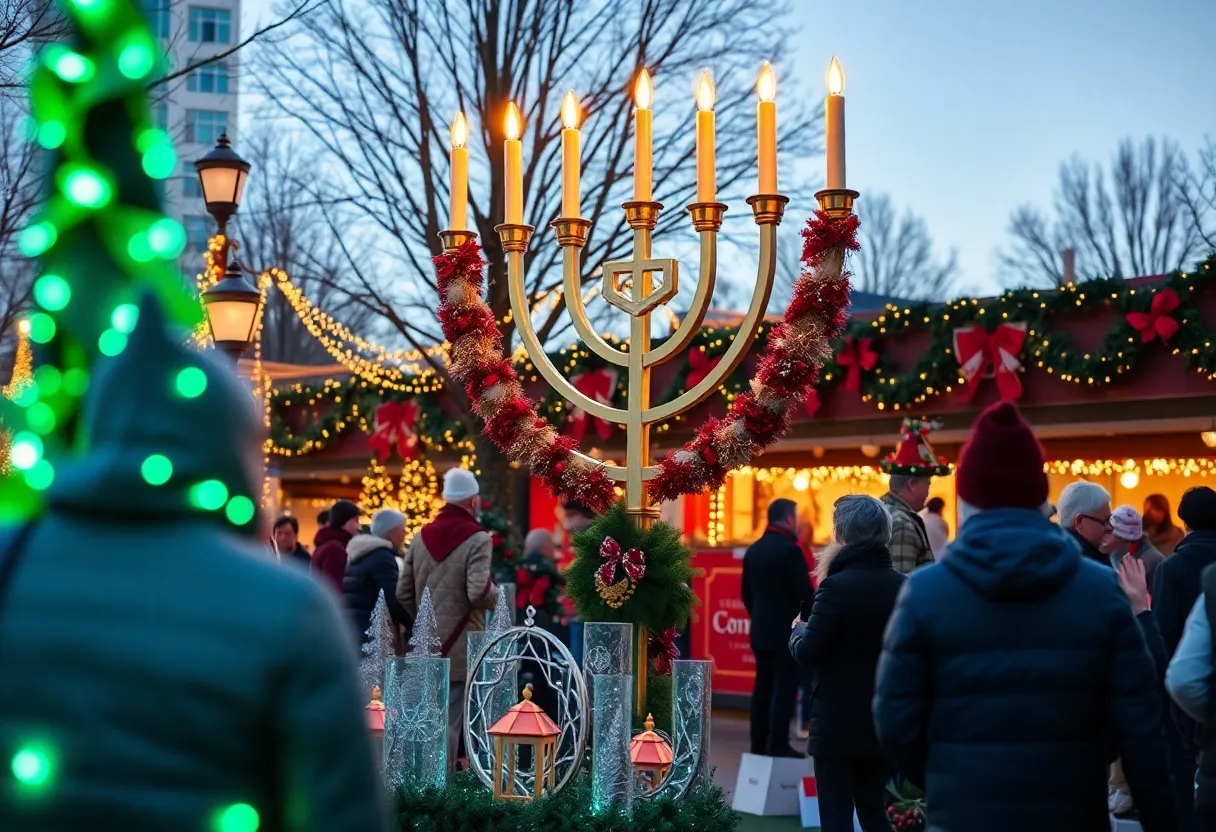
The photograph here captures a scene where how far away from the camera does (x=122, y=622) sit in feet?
5.76

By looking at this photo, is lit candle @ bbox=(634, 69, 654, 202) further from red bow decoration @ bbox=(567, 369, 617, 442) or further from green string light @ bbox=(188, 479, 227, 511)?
red bow decoration @ bbox=(567, 369, 617, 442)

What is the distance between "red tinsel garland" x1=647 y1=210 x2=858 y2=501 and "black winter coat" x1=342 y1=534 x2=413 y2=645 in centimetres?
326

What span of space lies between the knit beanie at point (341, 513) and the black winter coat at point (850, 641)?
18.2ft

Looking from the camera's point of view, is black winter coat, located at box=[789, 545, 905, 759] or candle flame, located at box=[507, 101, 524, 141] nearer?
black winter coat, located at box=[789, 545, 905, 759]

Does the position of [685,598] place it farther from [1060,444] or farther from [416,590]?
[1060,444]

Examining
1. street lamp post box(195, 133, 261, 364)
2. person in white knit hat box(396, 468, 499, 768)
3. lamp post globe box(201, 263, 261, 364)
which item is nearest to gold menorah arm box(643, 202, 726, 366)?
person in white knit hat box(396, 468, 499, 768)

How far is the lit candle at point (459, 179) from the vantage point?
7039 millimetres

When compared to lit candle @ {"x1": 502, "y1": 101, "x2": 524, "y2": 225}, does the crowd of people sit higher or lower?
lower

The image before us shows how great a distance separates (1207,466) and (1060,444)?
141cm

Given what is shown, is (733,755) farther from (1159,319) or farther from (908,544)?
(1159,319)

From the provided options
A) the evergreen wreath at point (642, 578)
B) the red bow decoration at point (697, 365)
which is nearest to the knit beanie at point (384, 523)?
the evergreen wreath at point (642, 578)

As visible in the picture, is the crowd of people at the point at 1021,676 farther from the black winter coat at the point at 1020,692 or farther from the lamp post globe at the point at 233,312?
the lamp post globe at the point at 233,312

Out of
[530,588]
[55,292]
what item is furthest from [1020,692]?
[530,588]

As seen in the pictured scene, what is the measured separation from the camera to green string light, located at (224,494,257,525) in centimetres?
188
